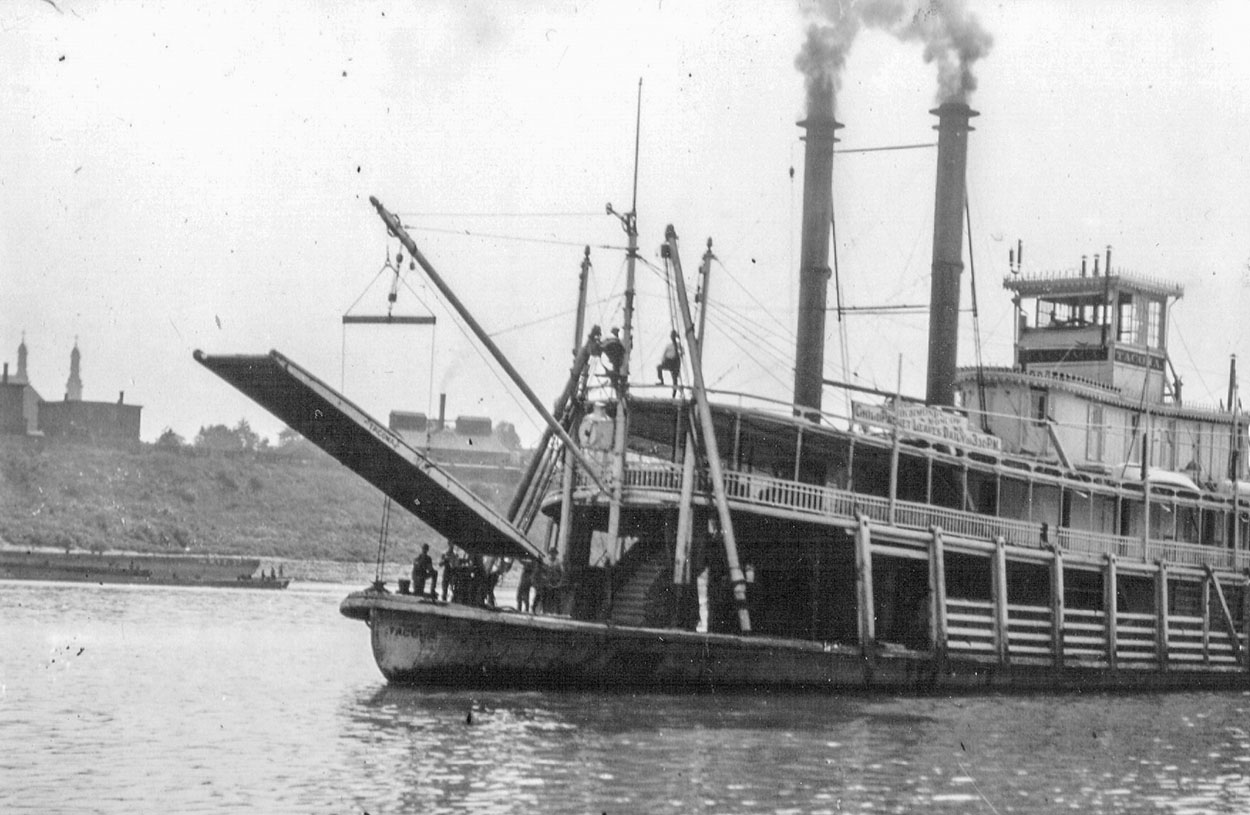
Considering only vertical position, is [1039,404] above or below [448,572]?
above

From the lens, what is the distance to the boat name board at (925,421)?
33719 mm

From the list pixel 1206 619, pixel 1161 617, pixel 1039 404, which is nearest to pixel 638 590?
pixel 1039 404

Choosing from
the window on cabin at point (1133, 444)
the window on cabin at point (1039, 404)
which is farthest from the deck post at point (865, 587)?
the window on cabin at point (1133, 444)

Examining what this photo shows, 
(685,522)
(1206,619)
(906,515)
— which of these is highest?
(906,515)

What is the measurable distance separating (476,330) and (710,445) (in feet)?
14.3

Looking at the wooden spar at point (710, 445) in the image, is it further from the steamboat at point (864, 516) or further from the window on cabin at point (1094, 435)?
the window on cabin at point (1094, 435)

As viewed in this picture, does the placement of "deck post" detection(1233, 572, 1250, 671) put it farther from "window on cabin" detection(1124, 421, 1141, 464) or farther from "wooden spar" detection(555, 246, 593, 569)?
"wooden spar" detection(555, 246, 593, 569)

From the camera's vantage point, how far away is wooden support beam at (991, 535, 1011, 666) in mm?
34031

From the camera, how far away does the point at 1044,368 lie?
134ft

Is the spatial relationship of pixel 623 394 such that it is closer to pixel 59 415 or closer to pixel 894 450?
pixel 894 450

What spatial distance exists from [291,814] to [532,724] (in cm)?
744

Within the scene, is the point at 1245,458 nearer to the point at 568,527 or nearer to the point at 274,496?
the point at 568,527

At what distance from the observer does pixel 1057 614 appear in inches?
1383

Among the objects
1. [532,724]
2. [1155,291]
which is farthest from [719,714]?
[1155,291]
